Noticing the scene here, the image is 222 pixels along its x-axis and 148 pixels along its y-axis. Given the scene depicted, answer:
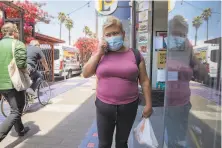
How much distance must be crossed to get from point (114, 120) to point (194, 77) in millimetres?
817

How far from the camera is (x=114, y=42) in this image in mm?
2061

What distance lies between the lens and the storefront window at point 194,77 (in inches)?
63.8

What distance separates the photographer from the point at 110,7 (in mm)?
5145

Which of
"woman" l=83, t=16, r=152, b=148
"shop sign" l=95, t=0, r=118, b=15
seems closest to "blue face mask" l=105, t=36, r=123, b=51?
"woman" l=83, t=16, r=152, b=148

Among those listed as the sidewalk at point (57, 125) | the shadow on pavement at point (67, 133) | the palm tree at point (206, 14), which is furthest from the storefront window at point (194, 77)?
the sidewalk at point (57, 125)

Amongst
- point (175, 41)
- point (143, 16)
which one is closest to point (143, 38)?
point (143, 16)

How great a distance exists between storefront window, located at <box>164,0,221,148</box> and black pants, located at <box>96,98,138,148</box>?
1.68 feet

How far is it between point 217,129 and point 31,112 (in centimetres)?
475

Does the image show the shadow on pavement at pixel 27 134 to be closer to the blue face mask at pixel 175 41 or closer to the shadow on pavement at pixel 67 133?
the shadow on pavement at pixel 67 133

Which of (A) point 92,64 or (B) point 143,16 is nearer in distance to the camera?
(A) point 92,64

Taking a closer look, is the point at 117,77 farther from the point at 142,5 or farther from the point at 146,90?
the point at 142,5

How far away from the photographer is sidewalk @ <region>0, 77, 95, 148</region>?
11.8 ft

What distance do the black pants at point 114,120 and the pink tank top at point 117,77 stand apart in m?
0.06

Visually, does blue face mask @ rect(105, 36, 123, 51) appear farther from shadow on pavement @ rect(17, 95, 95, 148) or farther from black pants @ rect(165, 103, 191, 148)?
shadow on pavement @ rect(17, 95, 95, 148)
